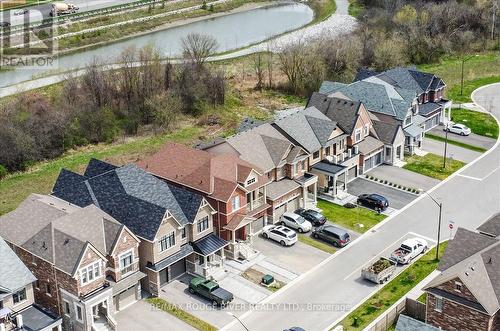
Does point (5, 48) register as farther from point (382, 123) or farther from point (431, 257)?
point (431, 257)

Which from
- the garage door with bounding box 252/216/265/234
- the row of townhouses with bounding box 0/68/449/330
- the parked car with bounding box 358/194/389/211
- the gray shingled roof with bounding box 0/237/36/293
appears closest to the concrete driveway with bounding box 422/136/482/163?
the row of townhouses with bounding box 0/68/449/330

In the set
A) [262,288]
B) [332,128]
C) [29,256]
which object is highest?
[332,128]

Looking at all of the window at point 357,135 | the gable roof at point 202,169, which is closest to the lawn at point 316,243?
the gable roof at point 202,169

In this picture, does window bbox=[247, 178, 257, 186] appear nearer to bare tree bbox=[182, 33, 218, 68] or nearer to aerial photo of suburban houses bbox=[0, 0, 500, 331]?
aerial photo of suburban houses bbox=[0, 0, 500, 331]

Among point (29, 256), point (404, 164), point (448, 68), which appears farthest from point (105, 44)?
point (29, 256)

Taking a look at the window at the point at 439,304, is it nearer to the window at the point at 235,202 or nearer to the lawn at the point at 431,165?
the window at the point at 235,202
